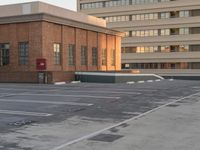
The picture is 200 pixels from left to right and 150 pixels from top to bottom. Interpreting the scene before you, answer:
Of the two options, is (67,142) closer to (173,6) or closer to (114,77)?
(114,77)

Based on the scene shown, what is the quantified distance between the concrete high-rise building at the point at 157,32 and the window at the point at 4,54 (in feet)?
151

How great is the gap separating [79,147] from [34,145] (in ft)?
3.70

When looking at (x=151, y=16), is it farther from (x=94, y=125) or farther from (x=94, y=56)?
(x=94, y=125)

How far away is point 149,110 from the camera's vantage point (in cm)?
1698

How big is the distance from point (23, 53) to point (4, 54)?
2.66 metres

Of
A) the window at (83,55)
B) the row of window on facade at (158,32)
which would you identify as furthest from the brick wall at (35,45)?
the row of window on facade at (158,32)

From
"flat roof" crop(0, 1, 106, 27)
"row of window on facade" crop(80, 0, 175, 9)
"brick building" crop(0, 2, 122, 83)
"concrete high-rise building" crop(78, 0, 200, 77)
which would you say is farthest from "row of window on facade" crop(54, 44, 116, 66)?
"row of window on facade" crop(80, 0, 175, 9)

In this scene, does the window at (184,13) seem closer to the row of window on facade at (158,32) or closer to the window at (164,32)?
the row of window on facade at (158,32)

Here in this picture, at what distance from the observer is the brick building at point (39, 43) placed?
1577 inches

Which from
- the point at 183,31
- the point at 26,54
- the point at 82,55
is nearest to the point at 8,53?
the point at 26,54

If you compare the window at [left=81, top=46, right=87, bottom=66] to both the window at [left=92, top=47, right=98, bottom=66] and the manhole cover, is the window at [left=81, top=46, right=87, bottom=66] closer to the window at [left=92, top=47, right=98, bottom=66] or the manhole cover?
the window at [left=92, top=47, right=98, bottom=66]

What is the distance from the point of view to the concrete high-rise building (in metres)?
79.9

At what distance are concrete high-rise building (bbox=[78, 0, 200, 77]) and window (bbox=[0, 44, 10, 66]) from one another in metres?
46.1

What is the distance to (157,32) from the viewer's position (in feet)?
275
